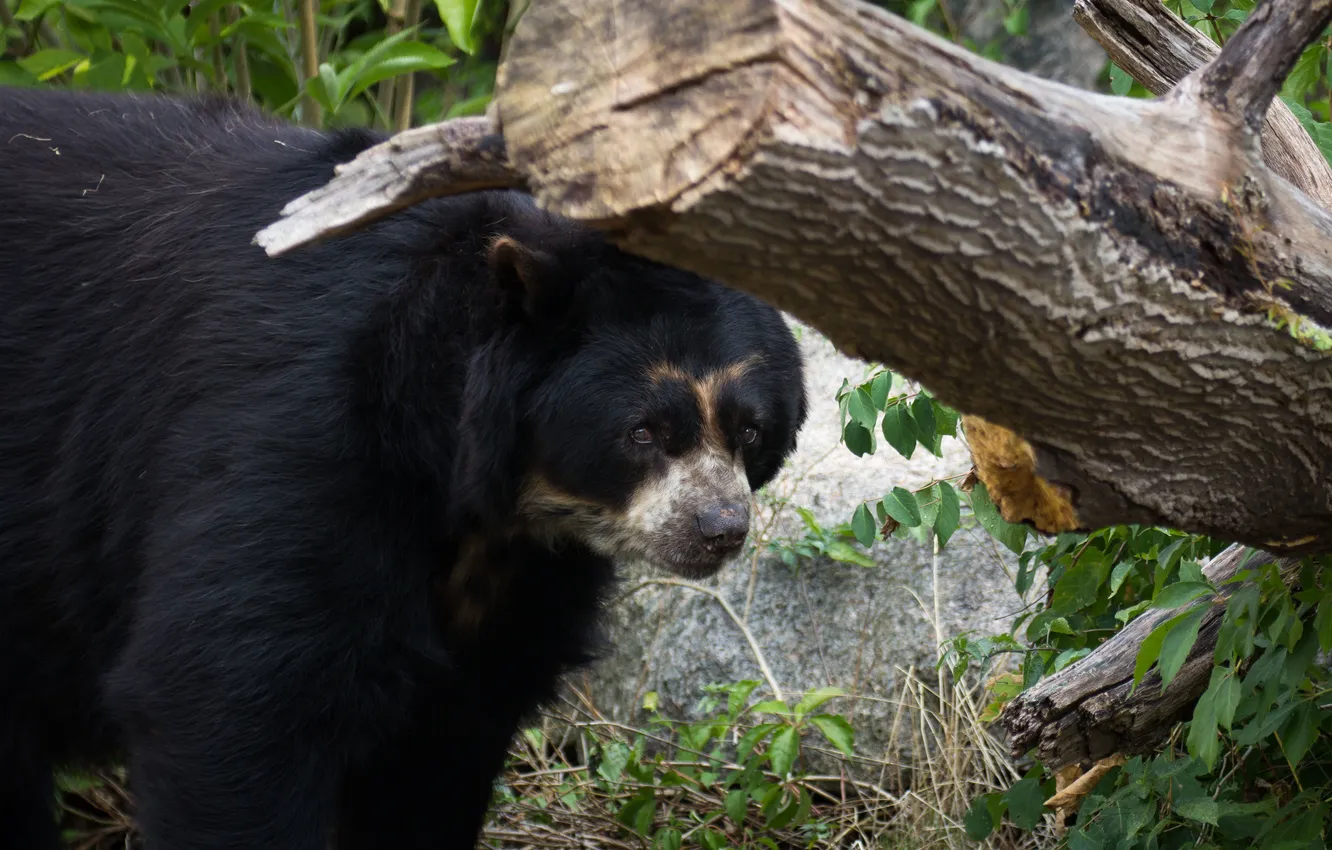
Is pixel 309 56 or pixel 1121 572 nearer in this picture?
pixel 1121 572

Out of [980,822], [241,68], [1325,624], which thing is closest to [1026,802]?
[980,822]

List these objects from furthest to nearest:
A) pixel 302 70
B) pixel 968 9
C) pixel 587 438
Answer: pixel 968 9 → pixel 302 70 → pixel 587 438

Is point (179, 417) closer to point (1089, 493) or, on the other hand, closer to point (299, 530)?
point (299, 530)

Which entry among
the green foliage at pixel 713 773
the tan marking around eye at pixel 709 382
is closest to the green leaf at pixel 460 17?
the tan marking around eye at pixel 709 382

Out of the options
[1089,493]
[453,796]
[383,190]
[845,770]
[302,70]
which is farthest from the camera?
[302,70]

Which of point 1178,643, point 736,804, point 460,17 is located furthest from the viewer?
point 736,804

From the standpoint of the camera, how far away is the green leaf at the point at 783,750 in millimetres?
3594

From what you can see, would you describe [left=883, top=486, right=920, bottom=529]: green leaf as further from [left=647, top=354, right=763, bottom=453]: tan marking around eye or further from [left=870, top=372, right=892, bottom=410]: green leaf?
[left=647, top=354, right=763, bottom=453]: tan marking around eye

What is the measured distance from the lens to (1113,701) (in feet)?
9.27

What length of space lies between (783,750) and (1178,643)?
1.58 metres

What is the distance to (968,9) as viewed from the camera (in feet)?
25.4

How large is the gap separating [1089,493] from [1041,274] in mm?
447

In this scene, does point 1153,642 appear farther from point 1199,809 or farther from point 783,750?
point 783,750

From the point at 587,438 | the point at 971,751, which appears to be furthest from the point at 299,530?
the point at 971,751
